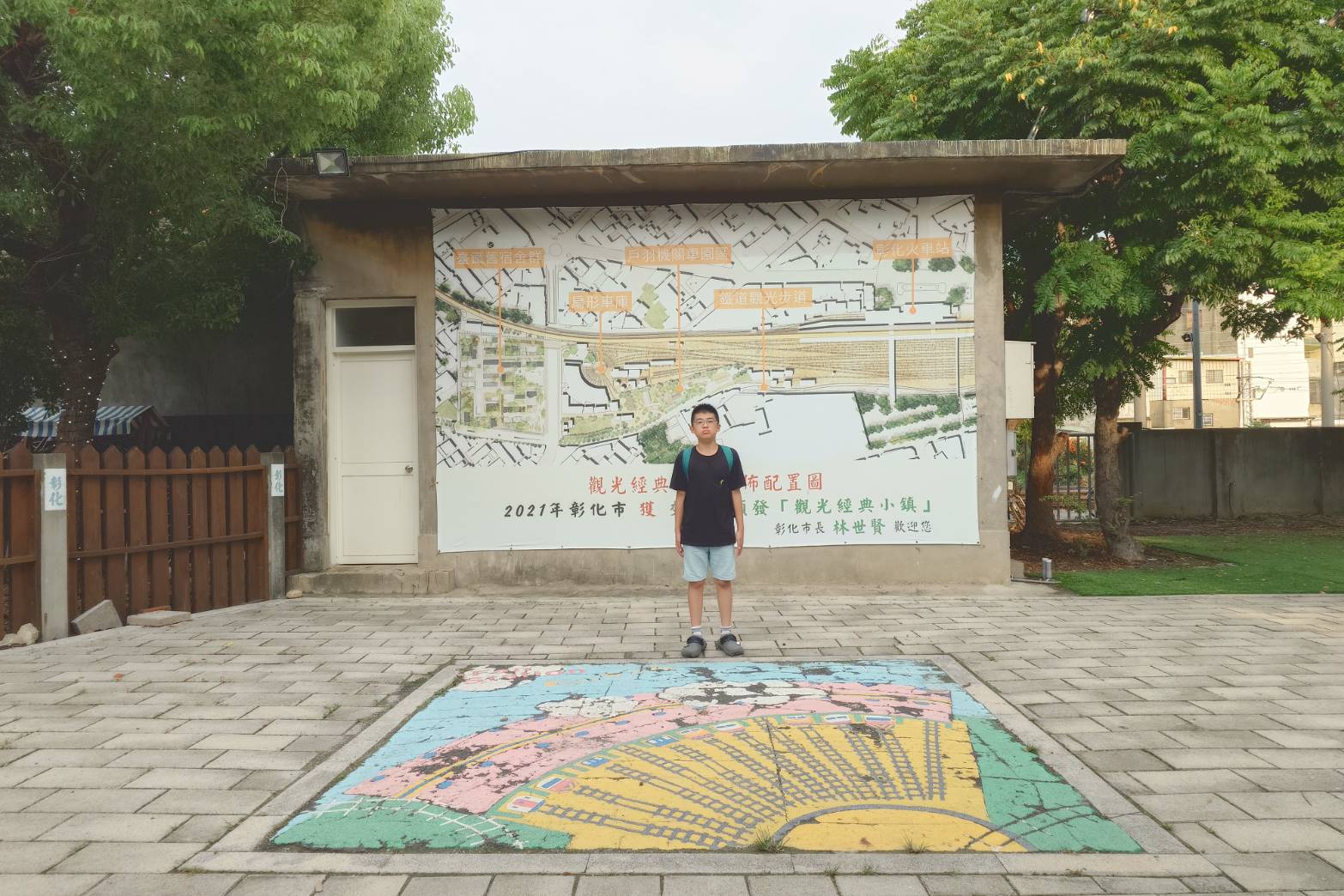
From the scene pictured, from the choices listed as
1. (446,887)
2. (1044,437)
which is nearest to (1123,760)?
(446,887)

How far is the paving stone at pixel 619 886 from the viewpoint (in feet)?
9.96

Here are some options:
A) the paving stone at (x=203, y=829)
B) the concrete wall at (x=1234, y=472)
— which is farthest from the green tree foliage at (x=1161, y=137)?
the paving stone at (x=203, y=829)

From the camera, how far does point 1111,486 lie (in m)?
11.7

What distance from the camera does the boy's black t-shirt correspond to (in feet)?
21.9

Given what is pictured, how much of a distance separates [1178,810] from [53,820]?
14.8 feet

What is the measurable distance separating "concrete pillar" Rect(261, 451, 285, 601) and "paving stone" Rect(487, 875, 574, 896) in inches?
276

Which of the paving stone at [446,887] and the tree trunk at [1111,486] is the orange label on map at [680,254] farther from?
the paving stone at [446,887]

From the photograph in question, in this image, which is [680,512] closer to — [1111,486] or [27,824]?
→ [27,824]

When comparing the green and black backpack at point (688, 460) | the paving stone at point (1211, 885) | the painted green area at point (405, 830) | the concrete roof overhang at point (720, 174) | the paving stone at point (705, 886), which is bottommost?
the paving stone at point (1211, 885)

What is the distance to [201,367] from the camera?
528 inches

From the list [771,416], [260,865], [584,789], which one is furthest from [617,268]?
[260,865]

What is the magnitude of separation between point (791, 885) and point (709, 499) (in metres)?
3.74

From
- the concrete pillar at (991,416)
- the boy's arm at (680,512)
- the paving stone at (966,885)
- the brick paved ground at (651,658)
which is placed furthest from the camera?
the concrete pillar at (991,416)

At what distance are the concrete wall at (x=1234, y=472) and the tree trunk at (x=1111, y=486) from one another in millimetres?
5092
